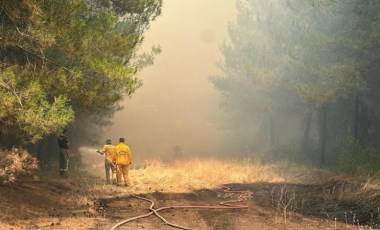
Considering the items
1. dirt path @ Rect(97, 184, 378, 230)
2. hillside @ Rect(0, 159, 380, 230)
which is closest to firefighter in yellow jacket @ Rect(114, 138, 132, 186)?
hillside @ Rect(0, 159, 380, 230)

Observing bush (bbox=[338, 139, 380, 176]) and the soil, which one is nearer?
the soil

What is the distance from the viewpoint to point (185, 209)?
30.3ft

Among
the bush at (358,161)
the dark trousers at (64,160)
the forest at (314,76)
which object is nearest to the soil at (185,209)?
the bush at (358,161)

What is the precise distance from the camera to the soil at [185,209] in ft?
24.6

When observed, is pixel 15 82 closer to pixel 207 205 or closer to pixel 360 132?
pixel 207 205

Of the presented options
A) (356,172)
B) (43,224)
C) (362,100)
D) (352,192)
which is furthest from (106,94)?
(362,100)

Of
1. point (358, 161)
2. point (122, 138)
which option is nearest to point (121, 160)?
point (122, 138)

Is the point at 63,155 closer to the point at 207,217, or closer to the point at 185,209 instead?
the point at 185,209

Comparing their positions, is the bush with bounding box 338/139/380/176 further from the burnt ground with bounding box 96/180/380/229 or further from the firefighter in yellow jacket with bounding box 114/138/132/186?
the firefighter in yellow jacket with bounding box 114/138/132/186

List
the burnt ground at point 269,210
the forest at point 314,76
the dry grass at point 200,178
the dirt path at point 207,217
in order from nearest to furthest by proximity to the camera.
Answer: the dirt path at point 207,217 < the burnt ground at point 269,210 < the dry grass at point 200,178 < the forest at point 314,76

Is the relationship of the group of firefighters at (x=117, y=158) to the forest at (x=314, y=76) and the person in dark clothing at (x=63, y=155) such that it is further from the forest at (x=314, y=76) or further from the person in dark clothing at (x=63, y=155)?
the forest at (x=314, y=76)

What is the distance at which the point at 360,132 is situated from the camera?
21.6 m

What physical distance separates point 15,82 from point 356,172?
11.1 metres

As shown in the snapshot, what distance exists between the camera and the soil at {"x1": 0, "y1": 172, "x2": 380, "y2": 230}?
7.50m
